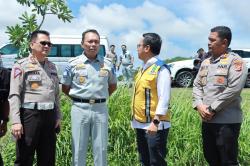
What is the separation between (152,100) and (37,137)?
124cm

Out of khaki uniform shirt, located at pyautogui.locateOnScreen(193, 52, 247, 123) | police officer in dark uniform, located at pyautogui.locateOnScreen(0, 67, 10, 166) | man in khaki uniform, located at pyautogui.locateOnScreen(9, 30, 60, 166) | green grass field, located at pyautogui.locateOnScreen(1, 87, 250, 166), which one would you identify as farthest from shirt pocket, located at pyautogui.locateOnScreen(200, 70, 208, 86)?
police officer in dark uniform, located at pyautogui.locateOnScreen(0, 67, 10, 166)

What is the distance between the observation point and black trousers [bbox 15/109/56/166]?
4.96 metres

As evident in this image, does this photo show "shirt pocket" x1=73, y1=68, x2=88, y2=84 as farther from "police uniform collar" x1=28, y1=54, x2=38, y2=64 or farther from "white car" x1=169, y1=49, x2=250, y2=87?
"white car" x1=169, y1=49, x2=250, y2=87

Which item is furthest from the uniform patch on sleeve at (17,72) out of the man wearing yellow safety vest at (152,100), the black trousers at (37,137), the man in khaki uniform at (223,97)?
the man in khaki uniform at (223,97)

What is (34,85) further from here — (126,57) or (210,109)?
(126,57)

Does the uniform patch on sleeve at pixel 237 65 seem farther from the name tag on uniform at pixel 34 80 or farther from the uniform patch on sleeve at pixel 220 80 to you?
the name tag on uniform at pixel 34 80

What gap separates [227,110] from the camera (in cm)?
508

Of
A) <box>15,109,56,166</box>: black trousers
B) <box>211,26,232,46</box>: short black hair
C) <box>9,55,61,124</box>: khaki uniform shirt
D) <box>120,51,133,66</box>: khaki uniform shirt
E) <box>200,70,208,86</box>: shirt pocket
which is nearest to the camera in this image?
<box>9,55,61,124</box>: khaki uniform shirt

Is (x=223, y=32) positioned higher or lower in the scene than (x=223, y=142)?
higher

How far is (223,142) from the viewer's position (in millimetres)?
5051

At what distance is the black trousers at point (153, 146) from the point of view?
4.92 metres

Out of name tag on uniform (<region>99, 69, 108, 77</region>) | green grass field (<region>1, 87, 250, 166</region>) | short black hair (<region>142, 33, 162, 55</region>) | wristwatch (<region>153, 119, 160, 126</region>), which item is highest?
short black hair (<region>142, 33, 162, 55</region>)

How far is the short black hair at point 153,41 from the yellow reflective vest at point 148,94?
0.45ft

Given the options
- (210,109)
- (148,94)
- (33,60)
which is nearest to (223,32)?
(210,109)
